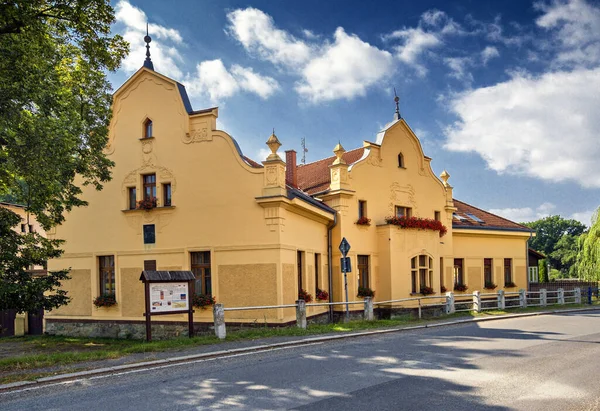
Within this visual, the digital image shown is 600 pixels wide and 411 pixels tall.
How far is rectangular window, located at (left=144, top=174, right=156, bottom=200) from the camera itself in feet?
67.5

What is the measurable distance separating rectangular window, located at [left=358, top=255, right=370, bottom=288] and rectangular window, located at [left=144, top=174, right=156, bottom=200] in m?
9.44

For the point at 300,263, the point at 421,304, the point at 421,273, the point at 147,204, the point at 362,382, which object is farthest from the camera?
the point at 421,273

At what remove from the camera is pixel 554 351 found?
11.5m

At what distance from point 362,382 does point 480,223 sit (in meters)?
25.1

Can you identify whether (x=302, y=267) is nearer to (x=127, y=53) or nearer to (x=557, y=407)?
(x=127, y=53)

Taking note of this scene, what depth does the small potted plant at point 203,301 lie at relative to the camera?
1867 cm

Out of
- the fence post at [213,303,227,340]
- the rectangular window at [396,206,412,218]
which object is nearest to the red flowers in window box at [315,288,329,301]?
the rectangular window at [396,206,412,218]

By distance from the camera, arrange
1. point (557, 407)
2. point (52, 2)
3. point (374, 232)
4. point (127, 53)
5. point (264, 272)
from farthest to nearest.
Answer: point (374, 232) < point (264, 272) < point (127, 53) < point (52, 2) < point (557, 407)

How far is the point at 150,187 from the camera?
20.7 m

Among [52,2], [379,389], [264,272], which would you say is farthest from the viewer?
[264,272]

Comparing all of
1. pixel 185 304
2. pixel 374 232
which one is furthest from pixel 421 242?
pixel 185 304

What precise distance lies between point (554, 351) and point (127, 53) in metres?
13.6

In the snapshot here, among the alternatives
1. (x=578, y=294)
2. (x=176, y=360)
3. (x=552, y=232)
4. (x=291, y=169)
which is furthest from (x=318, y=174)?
(x=552, y=232)

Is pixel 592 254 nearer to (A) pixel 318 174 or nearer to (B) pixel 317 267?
(A) pixel 318 174
